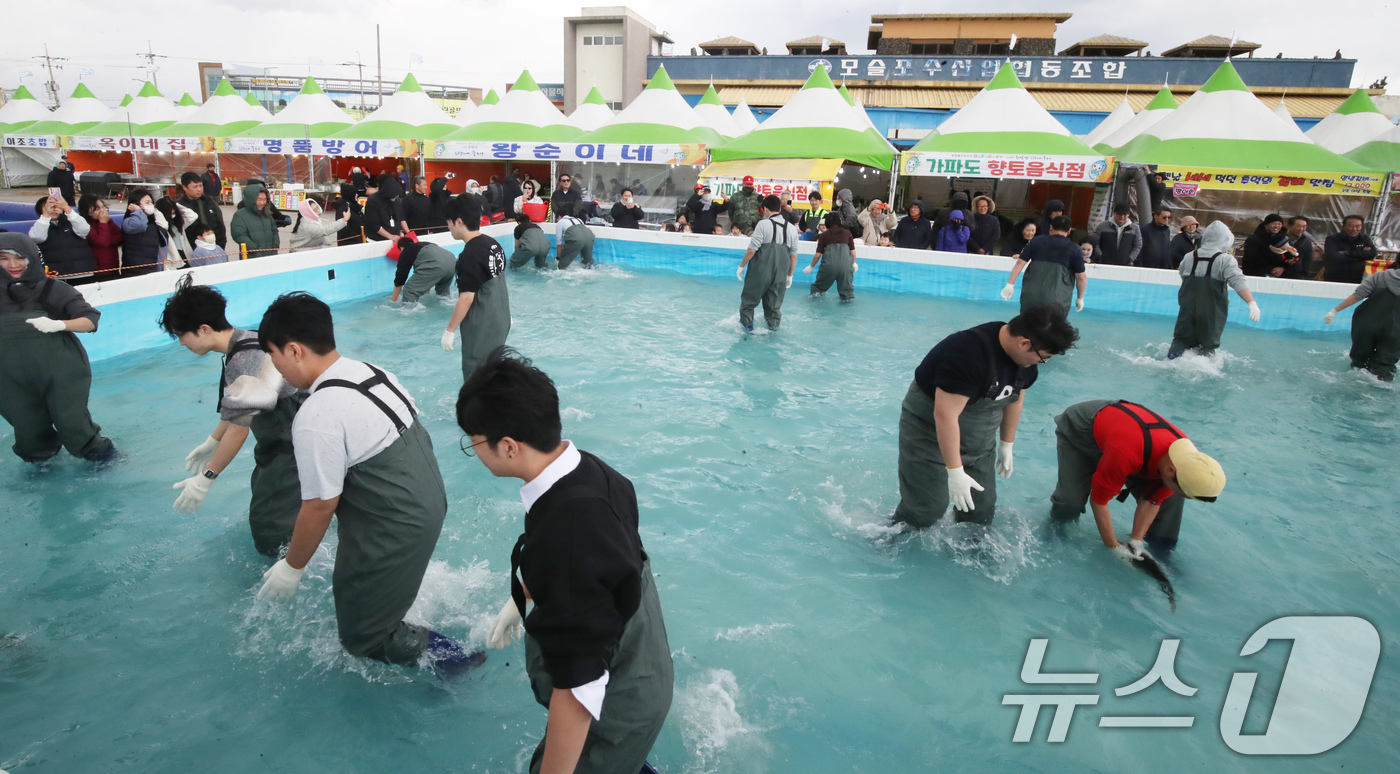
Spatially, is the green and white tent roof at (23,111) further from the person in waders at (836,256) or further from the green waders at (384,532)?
the green waders at (384,532)

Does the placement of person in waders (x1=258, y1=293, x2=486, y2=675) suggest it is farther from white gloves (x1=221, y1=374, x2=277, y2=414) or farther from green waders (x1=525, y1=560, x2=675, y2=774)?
green waders (x1=525, y1=560, x2=675, y2=774)

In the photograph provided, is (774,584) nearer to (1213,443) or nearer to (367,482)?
(367,482)

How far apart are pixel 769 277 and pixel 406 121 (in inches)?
450

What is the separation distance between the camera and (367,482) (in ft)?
7.61

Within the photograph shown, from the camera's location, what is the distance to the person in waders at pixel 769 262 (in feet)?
24.8

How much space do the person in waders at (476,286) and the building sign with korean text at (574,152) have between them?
27.5ft

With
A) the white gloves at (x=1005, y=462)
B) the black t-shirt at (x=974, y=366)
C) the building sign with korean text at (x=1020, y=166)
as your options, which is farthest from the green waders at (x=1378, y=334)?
the black t-shirt at (x=974, y=366)

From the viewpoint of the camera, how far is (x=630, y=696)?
5.56ft

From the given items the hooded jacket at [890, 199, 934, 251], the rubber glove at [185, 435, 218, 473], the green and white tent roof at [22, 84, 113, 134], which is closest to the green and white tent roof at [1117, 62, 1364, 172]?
the hooded jacket at [890, 199, 934, 251]

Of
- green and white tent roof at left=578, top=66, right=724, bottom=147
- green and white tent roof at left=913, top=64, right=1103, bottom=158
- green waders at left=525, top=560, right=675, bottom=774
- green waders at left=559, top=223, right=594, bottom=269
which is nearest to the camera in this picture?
green waders at left=525, top=560, right=675, bottom=774

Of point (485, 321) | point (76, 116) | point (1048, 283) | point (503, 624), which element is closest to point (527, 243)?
point (485, 321)

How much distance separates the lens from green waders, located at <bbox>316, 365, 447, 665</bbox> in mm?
2342

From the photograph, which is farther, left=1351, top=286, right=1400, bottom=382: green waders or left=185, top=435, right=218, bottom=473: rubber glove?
left=1351, top=286, right=1400, bottom=382: green waders

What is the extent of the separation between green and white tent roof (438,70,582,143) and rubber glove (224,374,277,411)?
12310mm
